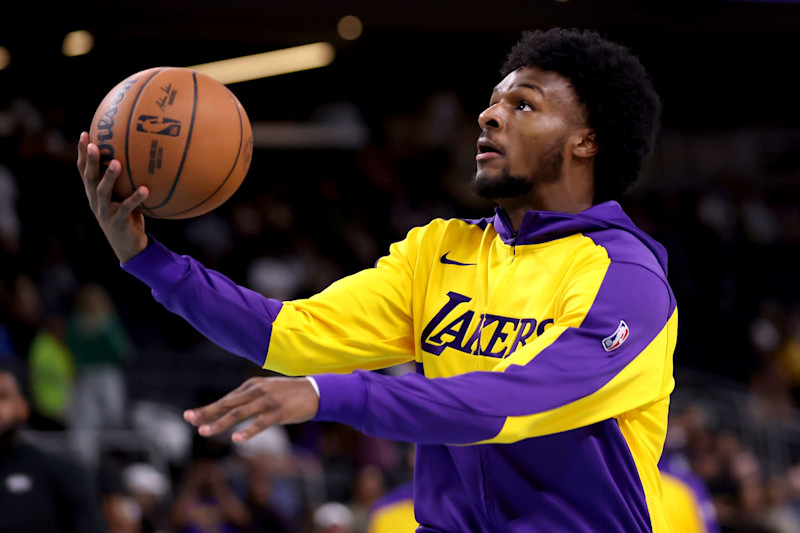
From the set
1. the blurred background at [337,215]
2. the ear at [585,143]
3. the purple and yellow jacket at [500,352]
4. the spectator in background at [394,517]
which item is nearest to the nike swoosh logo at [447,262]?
the purple and yellow jacket at [500,352]

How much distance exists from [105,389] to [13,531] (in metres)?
4.60

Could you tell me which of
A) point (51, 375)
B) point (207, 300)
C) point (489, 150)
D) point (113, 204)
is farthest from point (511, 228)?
point (51, 375)

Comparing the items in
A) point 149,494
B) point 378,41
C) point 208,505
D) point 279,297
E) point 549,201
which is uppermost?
point 549,201

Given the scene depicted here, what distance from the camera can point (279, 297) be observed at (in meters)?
10.8

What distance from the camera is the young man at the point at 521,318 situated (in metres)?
2.50

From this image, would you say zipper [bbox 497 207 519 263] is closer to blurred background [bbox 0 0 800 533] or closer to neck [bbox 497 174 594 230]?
neck [bbox 497 174 594 230]

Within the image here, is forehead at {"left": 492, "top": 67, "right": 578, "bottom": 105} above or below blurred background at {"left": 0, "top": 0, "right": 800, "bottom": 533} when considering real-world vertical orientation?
above

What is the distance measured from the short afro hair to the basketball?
0.94 m

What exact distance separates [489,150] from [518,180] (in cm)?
12

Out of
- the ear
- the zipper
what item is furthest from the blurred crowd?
the ear

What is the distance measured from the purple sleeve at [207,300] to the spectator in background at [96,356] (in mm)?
6406

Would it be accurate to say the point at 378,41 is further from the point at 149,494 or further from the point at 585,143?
the point at 585,143

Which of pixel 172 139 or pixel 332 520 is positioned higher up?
pixel 172 139

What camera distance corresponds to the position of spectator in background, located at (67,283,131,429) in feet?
29.8
